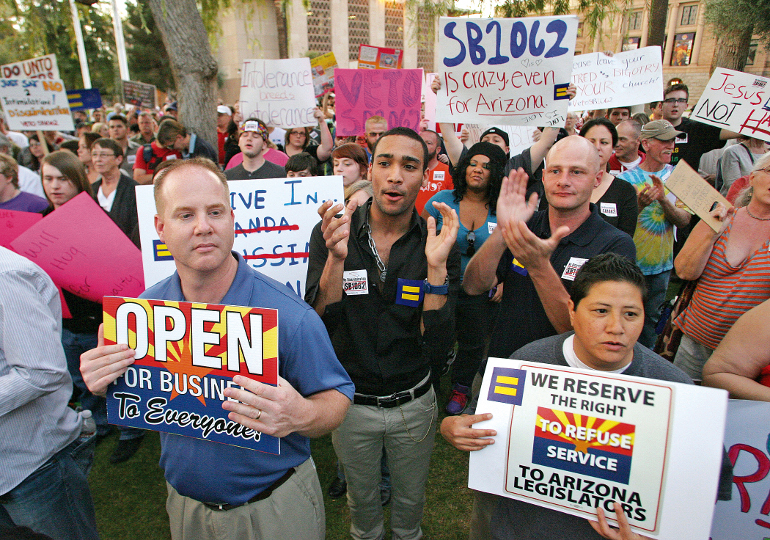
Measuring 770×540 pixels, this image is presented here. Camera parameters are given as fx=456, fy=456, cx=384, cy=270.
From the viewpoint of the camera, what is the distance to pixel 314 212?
9.87ft

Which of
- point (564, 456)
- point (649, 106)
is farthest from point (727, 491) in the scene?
point (649, 106)

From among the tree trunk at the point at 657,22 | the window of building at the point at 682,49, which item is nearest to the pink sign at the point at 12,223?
the tree trunk at the point at 657,22

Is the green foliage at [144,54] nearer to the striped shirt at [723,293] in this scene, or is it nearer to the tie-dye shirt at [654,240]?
the tie-dye shirt at [654,240]

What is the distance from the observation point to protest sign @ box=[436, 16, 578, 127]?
136 inches

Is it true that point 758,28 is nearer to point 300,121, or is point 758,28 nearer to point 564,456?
point 300,121

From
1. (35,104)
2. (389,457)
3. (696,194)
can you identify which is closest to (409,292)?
(389,457)

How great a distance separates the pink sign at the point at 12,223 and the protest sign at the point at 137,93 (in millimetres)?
10093

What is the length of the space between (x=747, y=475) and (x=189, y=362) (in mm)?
2010

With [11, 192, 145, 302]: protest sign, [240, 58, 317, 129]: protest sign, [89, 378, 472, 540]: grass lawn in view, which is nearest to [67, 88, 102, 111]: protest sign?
[240, 58, 317, 129]: protest sign

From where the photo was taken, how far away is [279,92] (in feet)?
19.4

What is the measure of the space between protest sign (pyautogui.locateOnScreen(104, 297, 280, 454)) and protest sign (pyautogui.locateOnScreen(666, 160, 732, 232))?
2278 mm

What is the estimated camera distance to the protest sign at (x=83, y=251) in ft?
8.86

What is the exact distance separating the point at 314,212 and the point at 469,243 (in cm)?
127

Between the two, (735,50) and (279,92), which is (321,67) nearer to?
(279,92)
